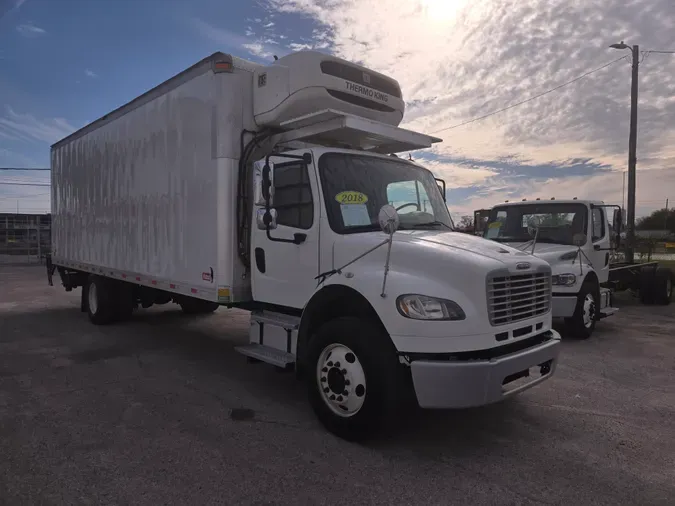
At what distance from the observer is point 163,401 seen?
515 centimetres

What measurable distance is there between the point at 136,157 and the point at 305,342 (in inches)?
185

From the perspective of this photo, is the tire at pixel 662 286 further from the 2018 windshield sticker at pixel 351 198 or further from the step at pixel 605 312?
the 2018 windshield sticker at pixel 351 198

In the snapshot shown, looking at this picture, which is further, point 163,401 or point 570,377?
point 570,377

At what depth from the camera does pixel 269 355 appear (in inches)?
197

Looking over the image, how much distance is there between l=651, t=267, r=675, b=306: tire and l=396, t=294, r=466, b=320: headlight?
11.2 metres

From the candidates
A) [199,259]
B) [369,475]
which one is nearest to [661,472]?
[369,475]

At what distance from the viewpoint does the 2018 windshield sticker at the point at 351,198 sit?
4703mm

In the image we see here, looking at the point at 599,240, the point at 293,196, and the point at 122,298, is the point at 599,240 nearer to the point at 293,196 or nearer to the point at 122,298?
the point at 293,196

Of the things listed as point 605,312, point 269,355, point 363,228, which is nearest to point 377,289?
point 363,228

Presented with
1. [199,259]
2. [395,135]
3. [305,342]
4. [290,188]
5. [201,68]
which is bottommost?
[305,342]

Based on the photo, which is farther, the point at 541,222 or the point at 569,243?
the point at 541,222

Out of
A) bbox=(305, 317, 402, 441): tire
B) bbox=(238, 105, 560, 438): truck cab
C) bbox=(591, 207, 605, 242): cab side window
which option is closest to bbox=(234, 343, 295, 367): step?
bbox=(238, 105, 560, 438): truck cab

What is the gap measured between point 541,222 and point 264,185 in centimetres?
673

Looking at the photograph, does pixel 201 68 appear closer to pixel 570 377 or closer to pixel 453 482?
pixel 453 482
